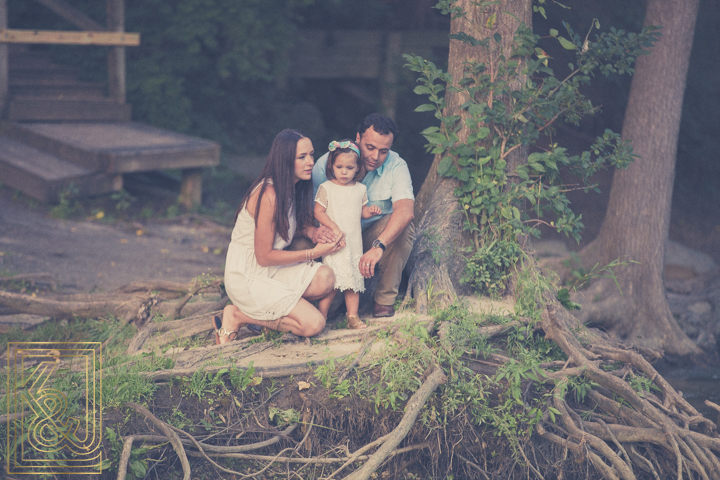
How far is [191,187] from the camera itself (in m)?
9.09

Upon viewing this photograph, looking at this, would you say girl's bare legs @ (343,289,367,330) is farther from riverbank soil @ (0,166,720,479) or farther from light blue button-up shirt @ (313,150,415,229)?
light blue button-up shirt @ (313,150,415,229)

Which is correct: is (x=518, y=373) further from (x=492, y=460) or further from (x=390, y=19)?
(x=390, y=19)

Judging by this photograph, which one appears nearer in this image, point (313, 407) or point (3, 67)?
point (313, 407)

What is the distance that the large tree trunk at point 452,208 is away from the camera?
4734 millimetres

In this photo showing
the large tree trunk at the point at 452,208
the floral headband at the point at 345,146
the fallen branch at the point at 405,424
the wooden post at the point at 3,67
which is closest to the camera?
the fallen branch at the point at 405,424

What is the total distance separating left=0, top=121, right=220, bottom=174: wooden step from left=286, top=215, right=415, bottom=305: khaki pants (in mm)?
4410

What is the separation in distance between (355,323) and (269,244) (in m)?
0.80

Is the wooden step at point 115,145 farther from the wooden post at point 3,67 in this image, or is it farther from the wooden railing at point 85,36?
the wooden railing at point 85,36

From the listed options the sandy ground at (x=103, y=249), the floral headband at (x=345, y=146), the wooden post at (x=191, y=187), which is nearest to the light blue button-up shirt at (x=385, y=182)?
the floral headband at (x=345, y=146)

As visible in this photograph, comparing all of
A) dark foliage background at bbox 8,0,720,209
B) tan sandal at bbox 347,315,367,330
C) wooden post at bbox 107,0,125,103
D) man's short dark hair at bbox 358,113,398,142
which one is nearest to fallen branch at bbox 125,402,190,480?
tan sandal at bbox 347,315,367,330

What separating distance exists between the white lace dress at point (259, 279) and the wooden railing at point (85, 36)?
19.0 ft

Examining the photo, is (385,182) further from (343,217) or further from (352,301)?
(352,301)

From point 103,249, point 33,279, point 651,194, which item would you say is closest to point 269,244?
point 33,279

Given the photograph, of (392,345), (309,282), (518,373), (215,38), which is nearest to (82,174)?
(215,38)
